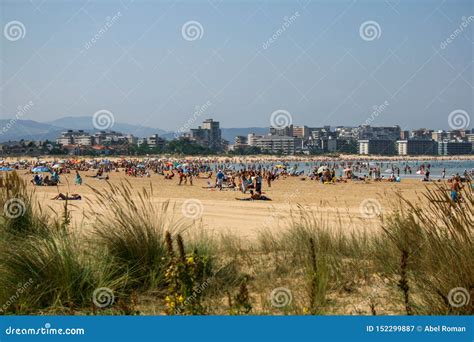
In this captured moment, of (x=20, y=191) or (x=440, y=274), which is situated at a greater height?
(x=20, y=191)

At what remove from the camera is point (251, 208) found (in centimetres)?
1852

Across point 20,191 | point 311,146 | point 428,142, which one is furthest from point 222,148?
point 20,191

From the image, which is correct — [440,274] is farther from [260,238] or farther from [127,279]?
[260,238]

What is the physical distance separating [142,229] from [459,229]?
9.69 ft

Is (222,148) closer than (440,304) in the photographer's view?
No

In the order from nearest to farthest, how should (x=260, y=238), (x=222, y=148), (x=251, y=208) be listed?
(x=260, y=238) → (x=251, y=208) → (x=222, y=148)

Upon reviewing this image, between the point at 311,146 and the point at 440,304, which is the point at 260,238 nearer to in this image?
the point at 440,304

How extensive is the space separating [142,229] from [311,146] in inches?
6972

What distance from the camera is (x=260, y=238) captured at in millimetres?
7547

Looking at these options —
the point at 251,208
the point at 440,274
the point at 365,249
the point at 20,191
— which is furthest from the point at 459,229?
the point at 251,208

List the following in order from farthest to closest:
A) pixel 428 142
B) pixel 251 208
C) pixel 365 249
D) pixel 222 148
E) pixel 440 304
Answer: pixel 222 148 < pixel 428 142 < pixel 251 208 < pixel 365 249 < pixel 440 304

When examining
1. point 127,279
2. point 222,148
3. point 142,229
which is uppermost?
point 222,148

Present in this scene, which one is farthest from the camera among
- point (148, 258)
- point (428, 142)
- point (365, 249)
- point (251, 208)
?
point (428, 142)

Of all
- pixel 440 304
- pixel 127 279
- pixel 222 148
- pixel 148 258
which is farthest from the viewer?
pixel 222 148
